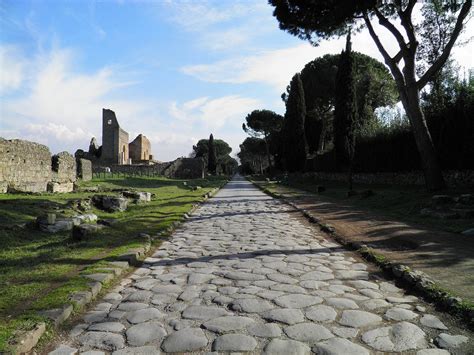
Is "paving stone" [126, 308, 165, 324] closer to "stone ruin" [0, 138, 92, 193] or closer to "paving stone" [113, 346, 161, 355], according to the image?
"paving stone" [113, 346, 161, 355]

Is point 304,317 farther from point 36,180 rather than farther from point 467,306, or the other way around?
point 36,180

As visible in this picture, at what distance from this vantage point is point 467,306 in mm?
3945

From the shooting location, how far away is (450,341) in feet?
10.9

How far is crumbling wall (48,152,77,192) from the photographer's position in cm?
1783

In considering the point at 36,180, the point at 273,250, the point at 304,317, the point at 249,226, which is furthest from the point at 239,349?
the point at 36,180

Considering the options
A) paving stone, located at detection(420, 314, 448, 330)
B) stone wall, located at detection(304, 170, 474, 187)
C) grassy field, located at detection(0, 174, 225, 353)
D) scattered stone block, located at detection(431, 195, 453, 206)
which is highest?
stone wall, located at detection(304, 170, 474, 187)

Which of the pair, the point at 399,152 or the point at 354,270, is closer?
the point at 354,270

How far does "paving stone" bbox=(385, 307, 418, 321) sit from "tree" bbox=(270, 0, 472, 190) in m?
12.4

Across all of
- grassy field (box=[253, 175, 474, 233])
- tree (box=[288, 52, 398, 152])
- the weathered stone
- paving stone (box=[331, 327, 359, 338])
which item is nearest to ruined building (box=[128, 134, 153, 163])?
tree (box=[288, 52, 398, 152])

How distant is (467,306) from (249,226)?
22.1 ft

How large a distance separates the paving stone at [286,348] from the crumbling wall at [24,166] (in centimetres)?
1371

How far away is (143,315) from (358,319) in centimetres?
198

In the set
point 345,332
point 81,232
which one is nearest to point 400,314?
point 345,332

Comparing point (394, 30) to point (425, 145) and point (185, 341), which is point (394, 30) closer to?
point (425, 145)
